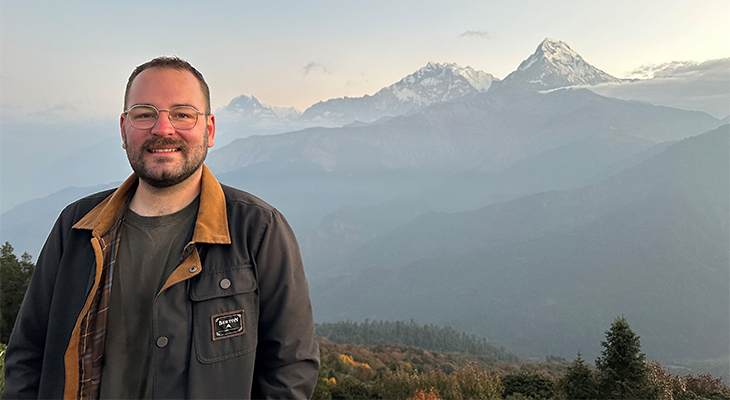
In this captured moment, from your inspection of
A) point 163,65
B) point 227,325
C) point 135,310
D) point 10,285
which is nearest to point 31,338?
point 135,310

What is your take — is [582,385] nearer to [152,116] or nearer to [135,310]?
[135,310]

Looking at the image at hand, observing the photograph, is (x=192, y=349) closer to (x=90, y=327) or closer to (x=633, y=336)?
(x=90, y=327)

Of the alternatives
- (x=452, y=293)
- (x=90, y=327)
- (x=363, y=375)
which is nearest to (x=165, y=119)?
(x=90, y=327)

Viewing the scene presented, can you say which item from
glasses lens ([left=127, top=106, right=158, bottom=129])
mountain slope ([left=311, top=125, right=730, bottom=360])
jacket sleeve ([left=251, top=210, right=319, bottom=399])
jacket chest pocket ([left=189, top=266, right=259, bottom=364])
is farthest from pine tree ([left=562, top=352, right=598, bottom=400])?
mountain slope ([left=311, top=125, right=730, bottom=360])

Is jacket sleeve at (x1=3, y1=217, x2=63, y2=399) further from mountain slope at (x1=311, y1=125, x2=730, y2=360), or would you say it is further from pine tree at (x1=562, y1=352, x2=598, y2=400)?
mountain slope at (x1=311, y1=125, x2=730, y2=360)

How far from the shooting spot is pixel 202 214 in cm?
191

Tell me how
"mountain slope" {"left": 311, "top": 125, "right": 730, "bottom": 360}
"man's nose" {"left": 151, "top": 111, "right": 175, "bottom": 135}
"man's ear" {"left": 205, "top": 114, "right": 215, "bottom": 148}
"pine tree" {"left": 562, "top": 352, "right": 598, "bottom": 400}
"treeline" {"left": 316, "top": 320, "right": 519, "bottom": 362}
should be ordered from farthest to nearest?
"mountain slope" {"left": 311, "top": 125, "right": 730, "bottom": 360} < "treeline" {"left": 316, "top": 320, "right": 519, "bottom": 362} < "pine tree" {"left": 562, "top": 352, "right": 598, "bottom": 400} < "man's ear" {"left": 205, "top": 114, "right": 215, "bottom": 148} < "man's nose" {"left": 151, "top": 111, "right": 175, "bottom": 135}

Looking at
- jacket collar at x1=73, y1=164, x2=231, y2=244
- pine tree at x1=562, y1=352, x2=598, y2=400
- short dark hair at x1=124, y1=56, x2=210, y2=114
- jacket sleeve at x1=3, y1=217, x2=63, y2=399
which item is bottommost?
pine tree at x1=562, y1=352, x2=598, y2=400

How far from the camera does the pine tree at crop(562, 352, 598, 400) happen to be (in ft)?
26.6

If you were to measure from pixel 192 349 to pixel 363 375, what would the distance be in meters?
11.8

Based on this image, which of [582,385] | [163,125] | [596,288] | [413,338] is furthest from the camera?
[596,288]

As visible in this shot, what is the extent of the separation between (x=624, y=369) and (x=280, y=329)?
818 cm

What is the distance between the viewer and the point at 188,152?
1.96 m

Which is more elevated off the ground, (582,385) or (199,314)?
(199,314)
